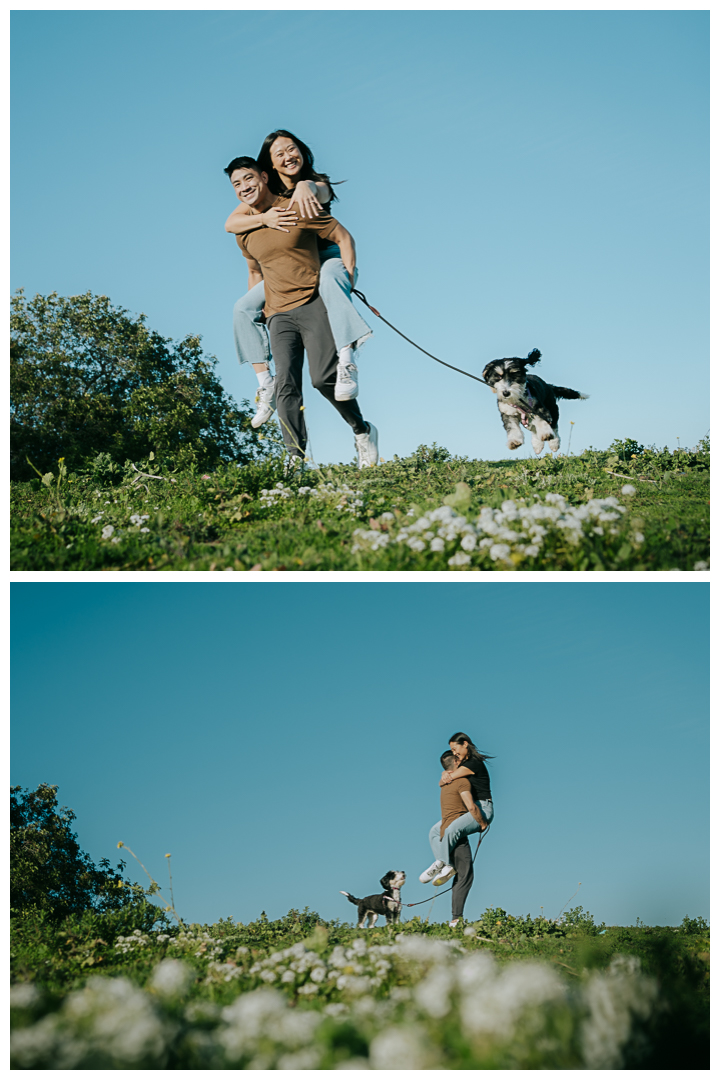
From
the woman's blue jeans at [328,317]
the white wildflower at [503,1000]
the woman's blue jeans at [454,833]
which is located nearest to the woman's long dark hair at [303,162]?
the woman's blue jeans at [328,317]

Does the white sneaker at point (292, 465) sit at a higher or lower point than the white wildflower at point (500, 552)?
higher

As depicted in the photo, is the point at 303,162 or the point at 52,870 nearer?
the point at 303,162

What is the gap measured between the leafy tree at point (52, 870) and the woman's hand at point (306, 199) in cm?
632

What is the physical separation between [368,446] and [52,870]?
6.48 metres

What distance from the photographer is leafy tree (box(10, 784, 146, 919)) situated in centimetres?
720

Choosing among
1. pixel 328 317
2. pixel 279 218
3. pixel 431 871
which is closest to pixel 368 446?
pixel 328 317

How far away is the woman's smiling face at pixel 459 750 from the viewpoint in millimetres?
7012

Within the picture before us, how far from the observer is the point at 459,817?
264 inches

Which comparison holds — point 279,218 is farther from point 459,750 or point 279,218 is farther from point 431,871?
point 431,871

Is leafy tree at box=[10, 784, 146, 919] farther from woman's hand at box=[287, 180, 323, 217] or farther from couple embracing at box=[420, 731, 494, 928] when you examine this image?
woman's hand at box=[287, 180, 323, 217]

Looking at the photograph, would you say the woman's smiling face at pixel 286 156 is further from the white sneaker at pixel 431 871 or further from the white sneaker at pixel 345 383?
the white sneaker at pixel 431 871

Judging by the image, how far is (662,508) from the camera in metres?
5.97
